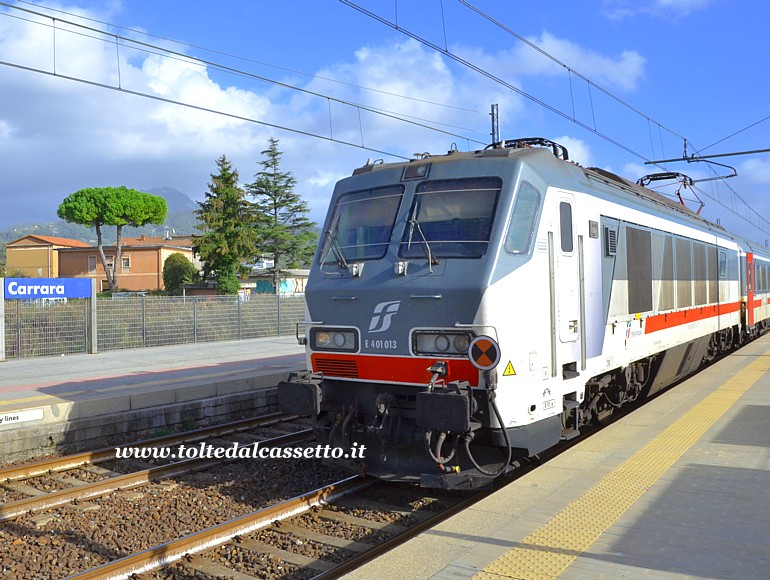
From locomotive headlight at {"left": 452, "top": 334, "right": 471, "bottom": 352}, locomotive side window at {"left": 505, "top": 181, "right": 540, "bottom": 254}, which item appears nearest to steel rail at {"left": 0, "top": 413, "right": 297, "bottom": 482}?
locomotive headlight at {"left": 452, "top": 334, "right": 471, "bottom": 352}

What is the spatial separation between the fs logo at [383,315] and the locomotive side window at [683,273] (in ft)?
21.7

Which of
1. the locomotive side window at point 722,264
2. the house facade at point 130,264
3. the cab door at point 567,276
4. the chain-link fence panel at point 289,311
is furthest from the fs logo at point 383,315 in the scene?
the house facade at point 130,264

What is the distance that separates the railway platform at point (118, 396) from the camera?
952cm

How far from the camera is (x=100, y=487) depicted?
759 cm

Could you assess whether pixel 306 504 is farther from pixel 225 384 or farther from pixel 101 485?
pixel 225 384

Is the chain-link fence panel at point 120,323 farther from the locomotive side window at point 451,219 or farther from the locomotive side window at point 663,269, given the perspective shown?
the locomotive side window at point 663,269

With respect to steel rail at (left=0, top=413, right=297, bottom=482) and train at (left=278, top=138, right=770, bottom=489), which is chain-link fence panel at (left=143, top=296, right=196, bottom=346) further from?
train at (left=278, top=138, right=770, bottom=489)

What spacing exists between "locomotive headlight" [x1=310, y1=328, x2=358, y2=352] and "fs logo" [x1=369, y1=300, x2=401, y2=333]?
0.90ft

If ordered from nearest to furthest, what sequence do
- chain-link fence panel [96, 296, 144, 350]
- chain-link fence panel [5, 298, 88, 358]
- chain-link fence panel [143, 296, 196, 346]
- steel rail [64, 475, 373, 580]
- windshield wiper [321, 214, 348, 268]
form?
steel rail [64, 475, 373, 580], windshield wiper [321, 214, 348, 268], chain-link fence panel [5, 298, 88, 358], chain-link fence panel [96, 296, 144, 350], chain-link fence panel [143, 296, 196, 346]

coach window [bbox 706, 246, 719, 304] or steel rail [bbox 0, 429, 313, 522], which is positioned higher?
coach window [bbox 706, 246, 719, 304]

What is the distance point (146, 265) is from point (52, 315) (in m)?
52.0

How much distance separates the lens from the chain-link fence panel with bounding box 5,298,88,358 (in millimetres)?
17562

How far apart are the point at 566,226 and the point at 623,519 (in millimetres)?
3125

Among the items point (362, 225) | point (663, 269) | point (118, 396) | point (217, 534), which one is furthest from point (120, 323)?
point (217, 534)
